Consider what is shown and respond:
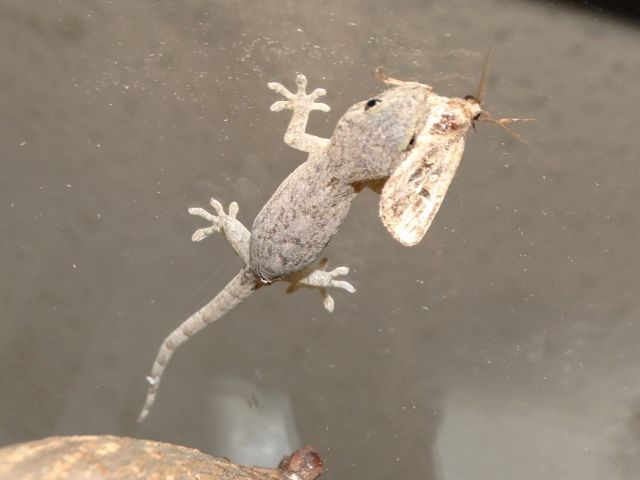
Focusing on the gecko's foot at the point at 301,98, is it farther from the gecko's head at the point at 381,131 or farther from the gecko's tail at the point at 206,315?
the gecko's tail at the point at 206,315

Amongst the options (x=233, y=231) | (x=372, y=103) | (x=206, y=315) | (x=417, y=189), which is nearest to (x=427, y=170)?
(x=417, y=189)

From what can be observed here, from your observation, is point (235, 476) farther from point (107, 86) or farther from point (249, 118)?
point (107, 86)

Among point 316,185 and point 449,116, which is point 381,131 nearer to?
point 449,116

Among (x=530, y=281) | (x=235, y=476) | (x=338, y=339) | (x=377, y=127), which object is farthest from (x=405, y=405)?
(x=377, y=127)

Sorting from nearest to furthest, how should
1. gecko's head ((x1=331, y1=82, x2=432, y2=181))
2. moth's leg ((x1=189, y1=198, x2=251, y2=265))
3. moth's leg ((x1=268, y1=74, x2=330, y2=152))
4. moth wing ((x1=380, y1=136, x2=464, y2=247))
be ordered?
gecko's head ((x1=331, y1=82, x2=432, y2=181)) → moth wing ((x1=380, y1=136, x2=464, y2=247)) → moth's leg ((x1=268, y1=74, x2=330, y2=152)) → moth's leg ((x1=189, y1=198, x2=251, y2=265))

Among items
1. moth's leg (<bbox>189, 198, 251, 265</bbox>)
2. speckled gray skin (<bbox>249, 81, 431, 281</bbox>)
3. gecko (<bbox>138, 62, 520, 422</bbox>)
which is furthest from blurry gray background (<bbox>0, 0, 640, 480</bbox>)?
speckled gray skin (<bbox>249, 81, 431, 281</bbox>)

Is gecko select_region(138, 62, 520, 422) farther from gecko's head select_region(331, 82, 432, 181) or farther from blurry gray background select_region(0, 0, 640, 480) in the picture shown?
blurry gray background select_region(0, 0, 640, 480)
